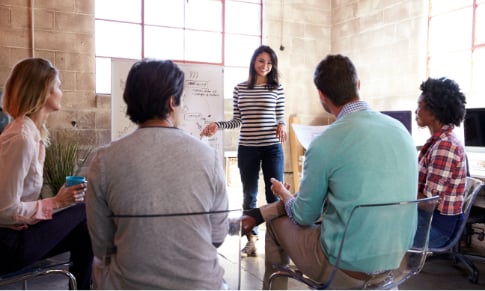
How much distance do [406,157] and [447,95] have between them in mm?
1069

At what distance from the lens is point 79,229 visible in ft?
5.71

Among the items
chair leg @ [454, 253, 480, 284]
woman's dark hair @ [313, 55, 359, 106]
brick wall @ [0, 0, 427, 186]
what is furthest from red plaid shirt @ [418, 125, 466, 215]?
brick wall @ [0, 0, 427, 186]

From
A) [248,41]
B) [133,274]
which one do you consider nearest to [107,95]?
[248,41]

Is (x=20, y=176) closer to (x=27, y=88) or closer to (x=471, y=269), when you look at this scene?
(x=27, y=88)

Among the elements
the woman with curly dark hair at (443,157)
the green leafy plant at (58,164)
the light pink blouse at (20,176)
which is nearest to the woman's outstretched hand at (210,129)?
the green leafy plant at (58,164)

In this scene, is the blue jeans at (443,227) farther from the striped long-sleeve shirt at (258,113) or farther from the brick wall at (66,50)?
the brick wall at (66,50)

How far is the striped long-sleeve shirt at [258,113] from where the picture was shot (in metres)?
3.14

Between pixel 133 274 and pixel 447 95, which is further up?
pixel 447 95

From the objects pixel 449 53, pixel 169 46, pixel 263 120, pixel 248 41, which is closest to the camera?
pixel 263 120

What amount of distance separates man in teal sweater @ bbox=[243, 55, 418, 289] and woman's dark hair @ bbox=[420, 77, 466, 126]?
0.95m

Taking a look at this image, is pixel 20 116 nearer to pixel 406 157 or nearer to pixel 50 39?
pixel 406 157

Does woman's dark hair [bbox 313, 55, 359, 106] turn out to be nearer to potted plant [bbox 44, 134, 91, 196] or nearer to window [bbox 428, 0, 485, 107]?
window [bbox 428, 0, 485, 107]

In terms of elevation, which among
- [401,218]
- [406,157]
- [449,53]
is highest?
[449,53]

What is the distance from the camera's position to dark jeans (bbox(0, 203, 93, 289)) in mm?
1487
